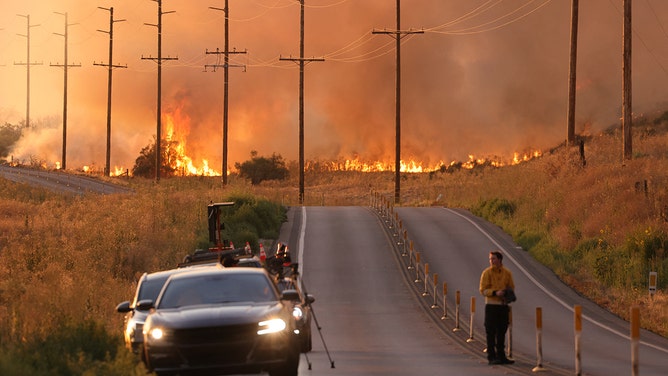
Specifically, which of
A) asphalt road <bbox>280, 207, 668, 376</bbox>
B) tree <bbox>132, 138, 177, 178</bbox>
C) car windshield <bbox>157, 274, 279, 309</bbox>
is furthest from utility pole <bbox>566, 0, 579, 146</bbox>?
tree <bbox>132, 138, 177, 178</bbox>

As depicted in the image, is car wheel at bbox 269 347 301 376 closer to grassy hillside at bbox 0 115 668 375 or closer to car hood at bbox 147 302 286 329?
car hood at bbox 147 302 286 329

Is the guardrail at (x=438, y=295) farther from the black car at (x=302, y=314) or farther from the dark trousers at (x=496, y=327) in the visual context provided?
the black car at (x=302, y=314)

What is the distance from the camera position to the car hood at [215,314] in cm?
1745

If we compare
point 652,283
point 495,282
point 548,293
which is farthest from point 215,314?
point 548,293

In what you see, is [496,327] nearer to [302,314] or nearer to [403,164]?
[302,314]

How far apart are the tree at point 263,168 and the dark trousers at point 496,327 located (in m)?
107

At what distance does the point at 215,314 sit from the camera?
1766cm

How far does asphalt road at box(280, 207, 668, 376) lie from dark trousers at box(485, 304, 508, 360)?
0.57m

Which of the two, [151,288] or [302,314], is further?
[302,314]

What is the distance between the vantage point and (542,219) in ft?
185

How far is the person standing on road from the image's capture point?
2269 centimetres

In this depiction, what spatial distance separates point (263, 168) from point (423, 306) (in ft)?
310

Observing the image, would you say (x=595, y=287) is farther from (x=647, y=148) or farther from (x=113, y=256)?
(x=647, y=148)

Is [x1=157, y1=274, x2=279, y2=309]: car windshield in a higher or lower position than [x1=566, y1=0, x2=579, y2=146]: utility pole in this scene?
lower
